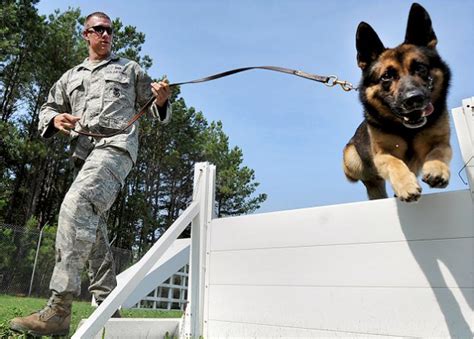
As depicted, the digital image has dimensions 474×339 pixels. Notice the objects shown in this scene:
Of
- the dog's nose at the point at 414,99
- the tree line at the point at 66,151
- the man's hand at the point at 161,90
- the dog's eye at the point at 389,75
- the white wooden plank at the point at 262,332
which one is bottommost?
the white wooden plank at the point at 262,332

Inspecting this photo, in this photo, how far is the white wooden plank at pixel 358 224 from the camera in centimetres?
173

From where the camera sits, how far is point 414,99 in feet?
6.55

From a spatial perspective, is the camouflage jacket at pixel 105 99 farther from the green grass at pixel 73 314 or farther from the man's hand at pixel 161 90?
the green grass at pixel 73 314

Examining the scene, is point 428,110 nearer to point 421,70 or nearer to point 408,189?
point 421,70

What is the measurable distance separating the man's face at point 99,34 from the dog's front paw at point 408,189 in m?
2.46

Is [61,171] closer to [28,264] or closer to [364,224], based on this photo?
[28,264]

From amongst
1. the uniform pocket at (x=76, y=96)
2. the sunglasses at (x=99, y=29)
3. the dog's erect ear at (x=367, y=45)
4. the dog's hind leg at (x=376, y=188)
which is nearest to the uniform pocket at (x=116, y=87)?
the uniform pocket at (x=76, y=96)

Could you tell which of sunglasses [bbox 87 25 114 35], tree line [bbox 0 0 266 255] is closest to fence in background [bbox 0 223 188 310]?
tree line [bbox 0 0 266 255]

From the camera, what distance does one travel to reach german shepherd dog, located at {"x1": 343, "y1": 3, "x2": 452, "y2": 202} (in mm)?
1993

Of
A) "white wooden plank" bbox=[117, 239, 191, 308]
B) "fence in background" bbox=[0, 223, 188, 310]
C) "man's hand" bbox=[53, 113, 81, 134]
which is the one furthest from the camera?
"fence in background" bbox=[0, 223, 188, 310]

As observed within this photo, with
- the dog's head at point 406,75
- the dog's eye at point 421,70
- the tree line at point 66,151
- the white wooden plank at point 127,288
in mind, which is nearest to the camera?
the white wooden plank at point 127,288

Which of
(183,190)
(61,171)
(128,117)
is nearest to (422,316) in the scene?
(128,117)

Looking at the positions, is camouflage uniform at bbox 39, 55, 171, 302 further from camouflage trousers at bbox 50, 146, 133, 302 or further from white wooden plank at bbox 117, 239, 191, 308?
white wooden plank at bbox 117, 239, 191, 308

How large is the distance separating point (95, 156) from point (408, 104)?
1970 millimetres
